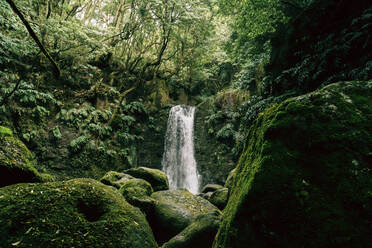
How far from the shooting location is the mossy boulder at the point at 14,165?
2.91m

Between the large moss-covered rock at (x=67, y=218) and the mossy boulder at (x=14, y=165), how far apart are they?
80 cm

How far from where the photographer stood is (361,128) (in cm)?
142

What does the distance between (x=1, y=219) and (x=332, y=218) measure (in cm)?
281

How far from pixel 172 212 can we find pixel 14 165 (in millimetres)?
2933

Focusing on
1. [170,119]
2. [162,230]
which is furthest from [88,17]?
[162,230]

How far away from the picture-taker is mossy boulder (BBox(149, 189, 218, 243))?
4102mm

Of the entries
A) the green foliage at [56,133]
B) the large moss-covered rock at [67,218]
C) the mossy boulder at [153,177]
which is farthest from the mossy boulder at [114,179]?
the green foliage at [56,133]

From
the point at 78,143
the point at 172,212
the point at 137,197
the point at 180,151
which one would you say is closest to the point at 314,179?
the point at 172,212

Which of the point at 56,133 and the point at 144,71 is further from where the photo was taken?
the point at 144,71

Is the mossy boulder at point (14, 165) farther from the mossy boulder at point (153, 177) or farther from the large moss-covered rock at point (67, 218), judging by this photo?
the mossy boulder at point (153, 177)

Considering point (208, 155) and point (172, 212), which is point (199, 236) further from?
point (208, 155)

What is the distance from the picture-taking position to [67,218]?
210 centimetres

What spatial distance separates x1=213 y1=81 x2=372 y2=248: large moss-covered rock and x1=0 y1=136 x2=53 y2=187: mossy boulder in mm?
3115

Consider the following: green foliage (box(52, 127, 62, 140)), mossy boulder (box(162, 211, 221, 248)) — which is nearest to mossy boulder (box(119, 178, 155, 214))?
mossy boulder (box(162, 211, 221, 248))
